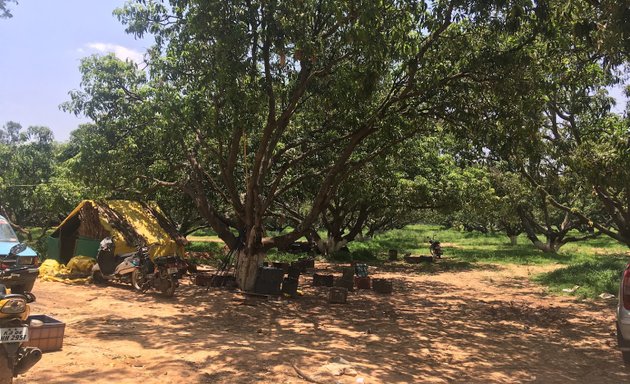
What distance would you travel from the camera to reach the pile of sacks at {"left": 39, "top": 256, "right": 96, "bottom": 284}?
11469 mm

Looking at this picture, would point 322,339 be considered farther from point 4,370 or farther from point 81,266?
point 81,266

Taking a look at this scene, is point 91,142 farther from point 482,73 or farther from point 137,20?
point 482,73

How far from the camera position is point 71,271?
39.5ft

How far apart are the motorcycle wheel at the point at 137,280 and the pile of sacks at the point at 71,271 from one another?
4.86ft

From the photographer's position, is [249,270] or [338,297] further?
[249,270]

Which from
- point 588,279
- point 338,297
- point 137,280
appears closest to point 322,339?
point 338,297

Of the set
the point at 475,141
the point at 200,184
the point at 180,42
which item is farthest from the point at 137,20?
the point at 475,141

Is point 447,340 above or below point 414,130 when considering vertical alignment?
below

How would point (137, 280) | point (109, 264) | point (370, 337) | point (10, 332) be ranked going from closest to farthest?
point (10, 332)
point (370, 337)
point (137, 280)
point (109, 264)

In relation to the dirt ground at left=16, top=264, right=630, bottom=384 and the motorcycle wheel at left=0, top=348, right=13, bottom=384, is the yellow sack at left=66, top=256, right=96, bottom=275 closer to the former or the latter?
the dirt ground at left=16, top=264, right=630, bottom=384

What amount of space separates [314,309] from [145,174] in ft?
24.2

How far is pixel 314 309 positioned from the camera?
962 centimetres

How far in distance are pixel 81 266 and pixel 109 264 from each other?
992mm

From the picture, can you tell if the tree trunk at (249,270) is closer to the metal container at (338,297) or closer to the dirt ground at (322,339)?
the dirt ground at (322,339)
